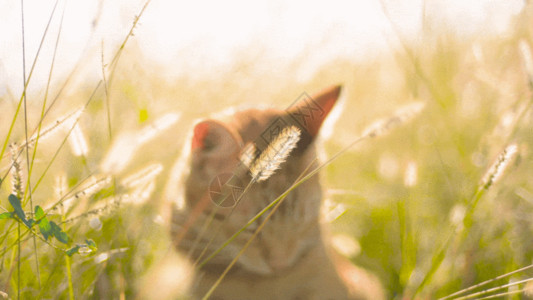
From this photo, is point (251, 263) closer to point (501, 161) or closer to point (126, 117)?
point (501, 161)

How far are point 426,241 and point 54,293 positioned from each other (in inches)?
39.2

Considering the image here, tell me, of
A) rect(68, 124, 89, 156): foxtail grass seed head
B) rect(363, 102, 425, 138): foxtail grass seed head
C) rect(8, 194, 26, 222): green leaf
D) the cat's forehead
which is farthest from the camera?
the cat's forehead

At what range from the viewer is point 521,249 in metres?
1.22

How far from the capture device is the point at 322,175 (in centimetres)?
107

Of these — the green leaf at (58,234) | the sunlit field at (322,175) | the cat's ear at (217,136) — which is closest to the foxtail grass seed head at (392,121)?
the sunlit field at (322,175)

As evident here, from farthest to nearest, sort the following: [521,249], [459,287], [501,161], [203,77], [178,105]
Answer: [203,77] → [178,105] → [521,249] → [459,287] → [501,161]

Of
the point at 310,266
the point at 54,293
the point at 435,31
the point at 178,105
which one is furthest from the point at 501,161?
the point at 435,31

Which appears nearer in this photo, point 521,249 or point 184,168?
point 184,168

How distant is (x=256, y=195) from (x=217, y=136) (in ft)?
0.51

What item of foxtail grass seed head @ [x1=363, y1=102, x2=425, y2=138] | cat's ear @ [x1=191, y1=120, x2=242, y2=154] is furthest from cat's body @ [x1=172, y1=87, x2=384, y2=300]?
foxtail grass seed head @ [x1=363, y1=102, x2=425, y2=138]

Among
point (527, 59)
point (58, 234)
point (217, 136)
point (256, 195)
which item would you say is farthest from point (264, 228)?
point (527, 59)

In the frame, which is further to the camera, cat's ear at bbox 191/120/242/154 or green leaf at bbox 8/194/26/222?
cat's ear at bbox 191/120/242/154

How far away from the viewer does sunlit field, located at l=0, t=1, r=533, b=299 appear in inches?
30.3

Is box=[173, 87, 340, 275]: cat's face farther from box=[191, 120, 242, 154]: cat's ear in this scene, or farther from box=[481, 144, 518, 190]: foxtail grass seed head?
box=[481, 144, 518, 190]: foxtail grass seed head
